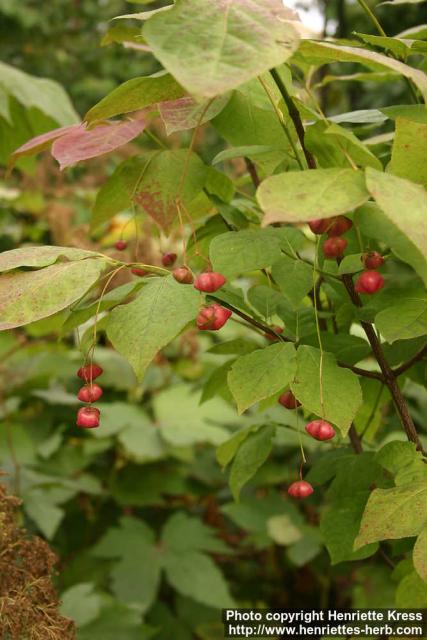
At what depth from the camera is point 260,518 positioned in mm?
2188

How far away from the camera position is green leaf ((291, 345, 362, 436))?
82 centimetres

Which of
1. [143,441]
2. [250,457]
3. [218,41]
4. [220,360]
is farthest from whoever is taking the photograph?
[220,360]

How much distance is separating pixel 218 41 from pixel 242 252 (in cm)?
25

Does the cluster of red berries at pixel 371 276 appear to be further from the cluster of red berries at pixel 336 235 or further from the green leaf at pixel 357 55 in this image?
the green leaf at pixel 357 55

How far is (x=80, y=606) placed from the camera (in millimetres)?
1686

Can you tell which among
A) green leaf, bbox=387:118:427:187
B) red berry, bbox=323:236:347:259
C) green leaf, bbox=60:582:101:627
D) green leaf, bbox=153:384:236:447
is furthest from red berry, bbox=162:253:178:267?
green leaf, bbox=153:384:236:447

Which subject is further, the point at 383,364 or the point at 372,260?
the point at 383,364

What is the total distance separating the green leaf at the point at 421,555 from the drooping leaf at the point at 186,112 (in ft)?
1.71

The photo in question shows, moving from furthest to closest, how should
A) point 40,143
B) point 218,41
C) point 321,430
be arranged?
point 40,143
point 321,430
point 218,41

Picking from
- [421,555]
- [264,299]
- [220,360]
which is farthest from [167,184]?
[220,360]

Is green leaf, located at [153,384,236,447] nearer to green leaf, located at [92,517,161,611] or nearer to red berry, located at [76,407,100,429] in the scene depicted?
green leaf, located at [92,517,161,611]

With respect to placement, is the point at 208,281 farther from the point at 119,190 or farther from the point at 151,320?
the point at 119,190

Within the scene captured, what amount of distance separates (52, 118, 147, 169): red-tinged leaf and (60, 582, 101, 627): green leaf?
1123 millimetres

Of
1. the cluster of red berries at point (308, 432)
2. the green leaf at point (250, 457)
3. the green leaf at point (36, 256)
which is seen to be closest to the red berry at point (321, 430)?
the cluster of red berries at point (308, 432)
